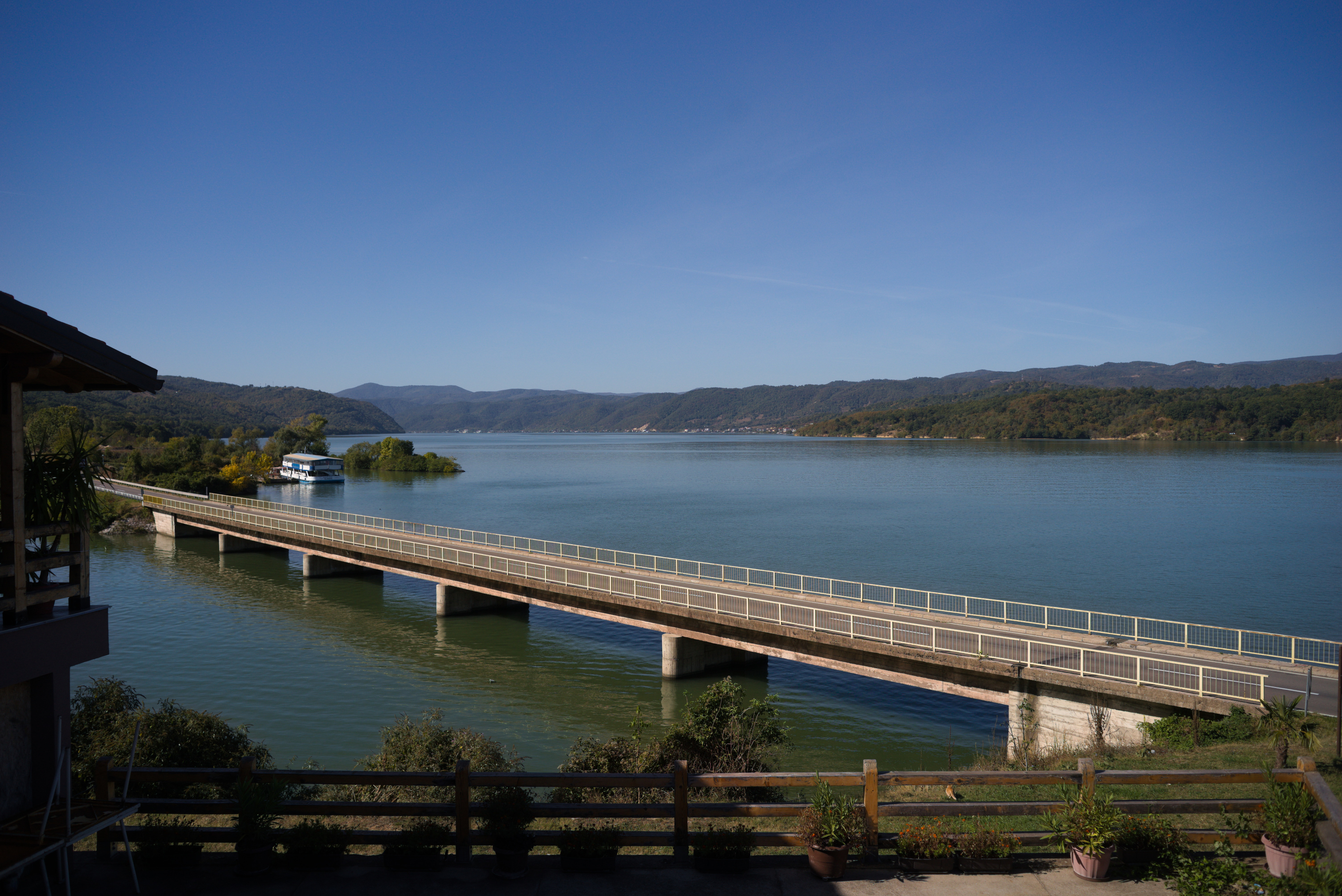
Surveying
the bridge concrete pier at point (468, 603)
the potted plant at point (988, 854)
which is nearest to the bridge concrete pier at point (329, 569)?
the bridge concrete pier at point (468, 603)

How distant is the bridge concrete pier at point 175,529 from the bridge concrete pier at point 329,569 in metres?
23.1

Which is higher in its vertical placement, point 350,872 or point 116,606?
point 350,872

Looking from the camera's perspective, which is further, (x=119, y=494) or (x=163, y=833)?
(x=119, y=494)

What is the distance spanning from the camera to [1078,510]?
75250 mm

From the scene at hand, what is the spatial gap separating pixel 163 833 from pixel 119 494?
8570cm

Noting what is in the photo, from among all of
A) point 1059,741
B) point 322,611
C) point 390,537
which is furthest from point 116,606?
point 1059,741

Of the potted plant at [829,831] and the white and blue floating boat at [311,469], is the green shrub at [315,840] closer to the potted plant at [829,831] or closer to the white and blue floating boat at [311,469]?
the potted plant at [829,831]

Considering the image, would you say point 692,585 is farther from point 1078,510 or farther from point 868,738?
point 1078,510

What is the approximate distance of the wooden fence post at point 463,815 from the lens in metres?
7.77

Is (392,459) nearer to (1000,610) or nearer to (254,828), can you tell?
(1000,610)

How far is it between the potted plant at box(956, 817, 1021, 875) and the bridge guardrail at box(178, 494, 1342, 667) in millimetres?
14686

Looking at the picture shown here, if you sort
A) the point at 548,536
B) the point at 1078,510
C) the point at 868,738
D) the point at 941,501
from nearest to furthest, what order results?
1. the point at 868,738
2. the point at 548,536
3. the point at 1078,510
4. the point at 941,501

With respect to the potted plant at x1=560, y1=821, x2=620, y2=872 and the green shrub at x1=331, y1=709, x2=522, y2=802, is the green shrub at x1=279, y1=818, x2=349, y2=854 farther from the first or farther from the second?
the green shrub at x1=331, y1=709, x2=522, y2=802

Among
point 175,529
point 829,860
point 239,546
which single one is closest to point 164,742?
point 829,860
